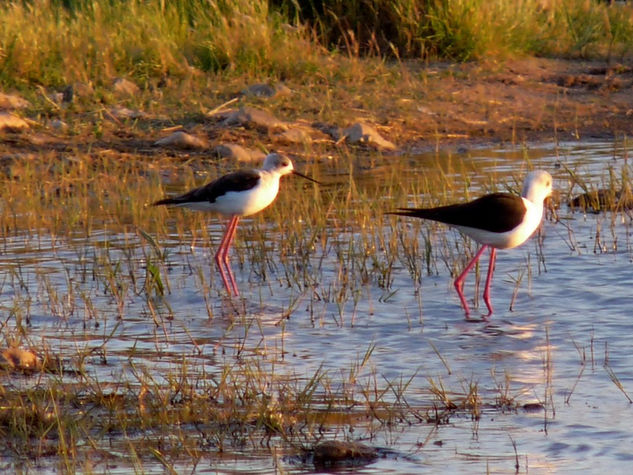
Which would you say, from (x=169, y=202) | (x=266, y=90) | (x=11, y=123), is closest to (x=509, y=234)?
(x=169, y=202)

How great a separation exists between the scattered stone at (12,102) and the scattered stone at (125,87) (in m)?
0.98

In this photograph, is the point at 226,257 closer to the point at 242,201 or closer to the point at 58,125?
the point at 242,201

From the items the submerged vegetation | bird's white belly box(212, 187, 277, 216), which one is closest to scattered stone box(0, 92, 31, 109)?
the submerged vegetation

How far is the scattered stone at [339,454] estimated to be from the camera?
4.59m

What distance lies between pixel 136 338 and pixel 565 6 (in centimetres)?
1194

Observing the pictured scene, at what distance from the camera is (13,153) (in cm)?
1098

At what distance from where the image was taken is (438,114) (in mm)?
13195

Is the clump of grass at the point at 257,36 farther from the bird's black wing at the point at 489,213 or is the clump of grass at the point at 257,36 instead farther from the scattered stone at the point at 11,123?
the bird's black wing at the point at 489,213

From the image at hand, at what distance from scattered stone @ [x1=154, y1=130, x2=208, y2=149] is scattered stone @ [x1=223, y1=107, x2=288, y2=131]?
24.0 inches

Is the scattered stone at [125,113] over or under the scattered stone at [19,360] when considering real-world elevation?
over

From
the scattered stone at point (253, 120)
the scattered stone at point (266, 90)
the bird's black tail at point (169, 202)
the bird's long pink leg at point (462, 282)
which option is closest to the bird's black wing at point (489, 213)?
the bird's long pink leg at point (462, 282)

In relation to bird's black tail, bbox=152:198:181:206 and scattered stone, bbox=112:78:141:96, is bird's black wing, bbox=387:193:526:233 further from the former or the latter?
scattered stone, bbox=112:78:141:96

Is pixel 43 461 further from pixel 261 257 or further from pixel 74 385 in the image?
pixel 261 257

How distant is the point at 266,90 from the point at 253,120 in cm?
102
